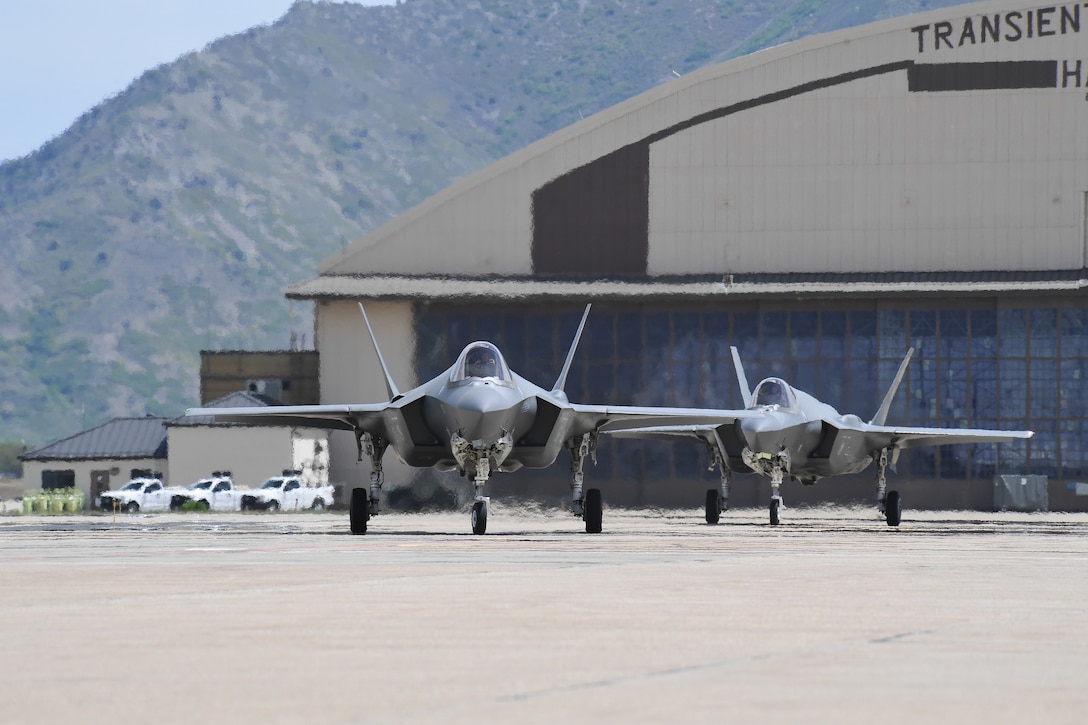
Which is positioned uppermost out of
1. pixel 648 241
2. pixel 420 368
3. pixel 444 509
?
pixel 648 241

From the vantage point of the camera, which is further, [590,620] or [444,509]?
[444,509]

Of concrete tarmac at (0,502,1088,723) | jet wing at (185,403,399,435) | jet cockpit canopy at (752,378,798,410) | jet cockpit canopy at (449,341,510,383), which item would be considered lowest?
concrete tarmac at (0,502,1088,723)

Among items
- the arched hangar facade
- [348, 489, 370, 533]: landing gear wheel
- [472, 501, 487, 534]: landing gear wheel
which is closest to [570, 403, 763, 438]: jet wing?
[472, 501, 487, 534]: landing gear wheel

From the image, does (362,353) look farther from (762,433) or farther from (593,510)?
(593,510)

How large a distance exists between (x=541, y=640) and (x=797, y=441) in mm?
24179

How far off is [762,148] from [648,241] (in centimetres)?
414

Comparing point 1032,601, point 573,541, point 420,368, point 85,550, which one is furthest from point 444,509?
point 1032,601

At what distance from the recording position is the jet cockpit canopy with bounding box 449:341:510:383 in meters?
24.5

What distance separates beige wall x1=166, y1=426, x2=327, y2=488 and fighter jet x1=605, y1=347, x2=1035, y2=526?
20084mm

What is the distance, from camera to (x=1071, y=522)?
123ft

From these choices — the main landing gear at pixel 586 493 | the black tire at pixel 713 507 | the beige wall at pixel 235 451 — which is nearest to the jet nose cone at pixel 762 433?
the main landing gear at pixel 586 493

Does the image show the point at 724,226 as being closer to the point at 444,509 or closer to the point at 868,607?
the point at 444,509

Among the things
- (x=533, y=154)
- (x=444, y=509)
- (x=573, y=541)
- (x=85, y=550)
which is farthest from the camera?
(x=533, y=154)

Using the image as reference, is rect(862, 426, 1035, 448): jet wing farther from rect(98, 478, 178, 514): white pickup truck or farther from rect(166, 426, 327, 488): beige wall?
rect(98, 478, 178, 514): white pickup truck
